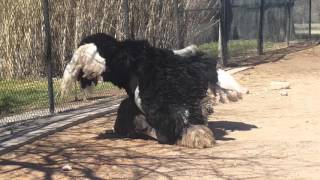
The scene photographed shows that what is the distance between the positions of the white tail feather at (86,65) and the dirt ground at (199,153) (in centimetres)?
72

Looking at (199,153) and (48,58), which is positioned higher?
(48,58)

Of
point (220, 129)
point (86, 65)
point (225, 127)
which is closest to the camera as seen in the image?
point (86, 65)

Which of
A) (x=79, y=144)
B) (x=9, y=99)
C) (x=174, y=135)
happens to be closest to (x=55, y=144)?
(x=79, y=144)

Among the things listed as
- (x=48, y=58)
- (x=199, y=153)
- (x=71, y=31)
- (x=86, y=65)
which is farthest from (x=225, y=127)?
(x=71, y=31)

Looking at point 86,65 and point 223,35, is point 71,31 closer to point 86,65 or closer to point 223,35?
point 223,35

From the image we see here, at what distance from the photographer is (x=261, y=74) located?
14.6 m

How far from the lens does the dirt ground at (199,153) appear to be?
589 centimetres

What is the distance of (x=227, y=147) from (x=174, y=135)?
23.1 inches

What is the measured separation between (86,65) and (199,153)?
5.45 feet

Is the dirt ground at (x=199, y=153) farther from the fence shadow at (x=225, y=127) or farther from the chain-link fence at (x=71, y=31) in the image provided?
the chain-link fence at (x=71, y=31)

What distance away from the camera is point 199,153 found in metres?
6.63

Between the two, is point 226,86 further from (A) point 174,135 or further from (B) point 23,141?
(B) point 23,141

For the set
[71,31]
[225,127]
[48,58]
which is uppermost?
[71,31]

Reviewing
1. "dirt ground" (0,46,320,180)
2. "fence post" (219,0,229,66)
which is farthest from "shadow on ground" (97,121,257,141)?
"fence post" (219,0,229,66)
